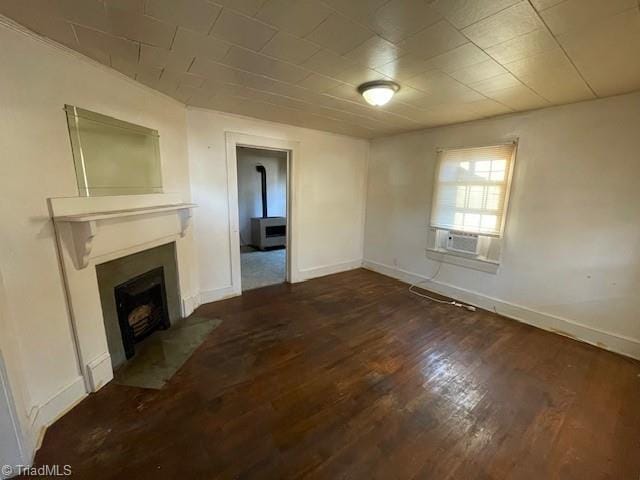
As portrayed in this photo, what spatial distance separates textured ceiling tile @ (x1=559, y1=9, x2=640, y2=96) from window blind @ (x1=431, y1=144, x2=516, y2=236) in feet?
3.13

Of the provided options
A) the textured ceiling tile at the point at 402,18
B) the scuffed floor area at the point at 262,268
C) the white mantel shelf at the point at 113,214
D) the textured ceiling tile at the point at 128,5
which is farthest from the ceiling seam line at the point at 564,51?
the scuffed floor area at the point at 262,268

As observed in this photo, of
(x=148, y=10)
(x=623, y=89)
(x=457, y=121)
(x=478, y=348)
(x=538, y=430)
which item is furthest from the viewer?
(x=457, y=121)

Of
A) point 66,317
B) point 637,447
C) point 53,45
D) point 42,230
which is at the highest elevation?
point 53,45

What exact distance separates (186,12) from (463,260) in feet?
12.2

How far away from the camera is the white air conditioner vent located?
10.9ft

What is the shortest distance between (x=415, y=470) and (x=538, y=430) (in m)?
Result: 0.91

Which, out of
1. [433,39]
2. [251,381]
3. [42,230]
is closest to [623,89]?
[433,39]

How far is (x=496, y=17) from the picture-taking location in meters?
1.28

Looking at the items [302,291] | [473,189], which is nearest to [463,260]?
[473,189]

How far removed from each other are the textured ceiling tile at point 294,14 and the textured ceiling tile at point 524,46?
3.56 ft

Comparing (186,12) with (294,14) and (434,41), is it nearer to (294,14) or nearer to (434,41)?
(294,14)

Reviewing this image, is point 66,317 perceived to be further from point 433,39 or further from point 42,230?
point 433,39

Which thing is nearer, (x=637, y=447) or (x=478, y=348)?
(x=637, y=447)

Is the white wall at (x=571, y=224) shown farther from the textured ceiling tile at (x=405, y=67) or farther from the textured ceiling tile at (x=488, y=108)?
the textured ceiling tile at (x=405, y=67)
